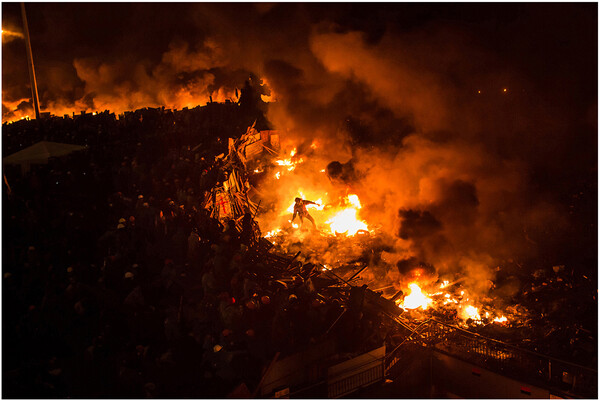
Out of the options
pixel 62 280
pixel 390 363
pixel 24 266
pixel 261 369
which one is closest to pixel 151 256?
pixel 62 280

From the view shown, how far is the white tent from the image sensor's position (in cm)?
884

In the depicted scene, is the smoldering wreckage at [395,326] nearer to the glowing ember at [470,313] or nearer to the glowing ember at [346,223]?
the glowing ember at [470,313]

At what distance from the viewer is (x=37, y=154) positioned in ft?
29.7

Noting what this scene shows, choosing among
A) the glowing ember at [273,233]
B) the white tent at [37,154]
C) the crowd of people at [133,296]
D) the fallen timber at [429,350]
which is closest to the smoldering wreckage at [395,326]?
the fallen timber at [429,350]

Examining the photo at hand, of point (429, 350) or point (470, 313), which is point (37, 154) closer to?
point (429, 350)

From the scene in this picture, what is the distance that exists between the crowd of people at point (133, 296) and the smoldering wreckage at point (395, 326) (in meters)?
0.13

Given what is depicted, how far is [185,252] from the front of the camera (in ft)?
26.8

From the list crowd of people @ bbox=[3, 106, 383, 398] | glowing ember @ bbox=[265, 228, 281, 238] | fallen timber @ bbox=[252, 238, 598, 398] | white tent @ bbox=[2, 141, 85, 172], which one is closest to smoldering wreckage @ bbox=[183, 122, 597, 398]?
fallen timber @ bbox=[252, 238, 598, 398]

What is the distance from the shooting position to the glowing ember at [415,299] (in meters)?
9.16

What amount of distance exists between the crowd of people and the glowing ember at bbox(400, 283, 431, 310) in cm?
210

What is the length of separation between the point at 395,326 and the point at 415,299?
4.30ft

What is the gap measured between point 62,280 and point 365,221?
8.15 metres

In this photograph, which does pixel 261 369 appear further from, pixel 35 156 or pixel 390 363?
pixel 35 156

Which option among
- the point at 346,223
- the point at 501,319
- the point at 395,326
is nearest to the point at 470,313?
the point at 501,319
